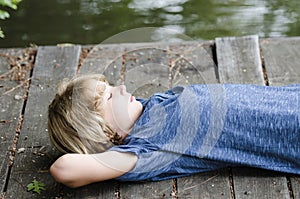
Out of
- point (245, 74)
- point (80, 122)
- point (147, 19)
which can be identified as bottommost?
point (147, 19)

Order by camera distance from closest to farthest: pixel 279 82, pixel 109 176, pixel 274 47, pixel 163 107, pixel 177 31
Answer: pixel 109 176 → pixel 163 107 → pixel 279 82 → pixel 274 47 → pixel 177 31

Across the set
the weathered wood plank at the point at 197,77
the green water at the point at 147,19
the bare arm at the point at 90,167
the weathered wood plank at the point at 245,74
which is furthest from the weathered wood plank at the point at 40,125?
the green water at the point at 147,19

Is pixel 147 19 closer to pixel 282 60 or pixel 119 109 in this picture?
pixel 282 60

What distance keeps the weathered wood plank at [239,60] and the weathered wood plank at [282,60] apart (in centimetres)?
5

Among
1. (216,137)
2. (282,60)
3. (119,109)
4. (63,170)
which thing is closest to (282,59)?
(282,60)

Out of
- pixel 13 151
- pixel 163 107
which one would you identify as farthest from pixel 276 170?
pixel 13 151

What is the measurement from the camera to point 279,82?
2.84 metres

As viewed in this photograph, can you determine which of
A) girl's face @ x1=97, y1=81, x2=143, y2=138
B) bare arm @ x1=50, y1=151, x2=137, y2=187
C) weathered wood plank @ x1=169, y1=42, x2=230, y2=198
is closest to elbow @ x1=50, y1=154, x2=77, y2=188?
bare arm @ x1=50, y1=151, x2=137, y2=187

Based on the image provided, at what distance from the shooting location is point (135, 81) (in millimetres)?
2916

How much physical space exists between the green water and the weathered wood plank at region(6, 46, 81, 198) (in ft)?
2.78

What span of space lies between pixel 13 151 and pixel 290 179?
3.67ft

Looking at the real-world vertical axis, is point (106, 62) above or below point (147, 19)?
above

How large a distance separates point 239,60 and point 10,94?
111 cm

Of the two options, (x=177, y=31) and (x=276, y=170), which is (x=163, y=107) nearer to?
(x=276, y=170)
